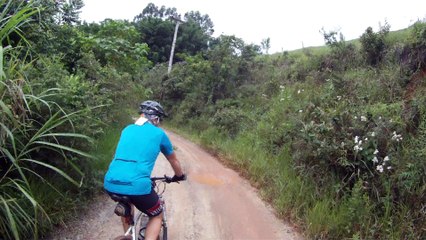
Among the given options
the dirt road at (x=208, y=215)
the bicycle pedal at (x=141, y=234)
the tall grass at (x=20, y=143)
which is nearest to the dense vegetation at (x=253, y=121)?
the tall grass at (x=20, y=143)

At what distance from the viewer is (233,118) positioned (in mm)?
12305

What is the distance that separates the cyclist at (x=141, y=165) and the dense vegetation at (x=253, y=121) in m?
0.45

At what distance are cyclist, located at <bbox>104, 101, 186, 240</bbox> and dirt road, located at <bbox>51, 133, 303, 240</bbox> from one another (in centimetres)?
158

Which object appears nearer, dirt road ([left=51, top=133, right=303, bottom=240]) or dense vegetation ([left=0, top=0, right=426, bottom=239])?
dense vegetation ([left=0, top=0, right=426, bottom=239])

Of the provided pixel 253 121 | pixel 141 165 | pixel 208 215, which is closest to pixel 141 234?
pixel 141 165

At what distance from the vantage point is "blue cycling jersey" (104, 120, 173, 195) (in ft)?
11.6

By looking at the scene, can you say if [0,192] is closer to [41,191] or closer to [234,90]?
[41,191]

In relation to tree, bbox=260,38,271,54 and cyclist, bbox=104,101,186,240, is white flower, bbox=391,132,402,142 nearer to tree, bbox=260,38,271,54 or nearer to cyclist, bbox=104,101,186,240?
cyclist, bbox=104,101,186,240

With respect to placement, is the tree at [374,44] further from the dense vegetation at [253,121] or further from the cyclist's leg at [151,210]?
the cyclist's leg at [151,210]

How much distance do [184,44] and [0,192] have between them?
1293 inches

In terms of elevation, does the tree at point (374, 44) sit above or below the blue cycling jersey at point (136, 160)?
above

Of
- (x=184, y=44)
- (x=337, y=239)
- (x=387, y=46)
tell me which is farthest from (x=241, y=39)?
(x=184, y=44)

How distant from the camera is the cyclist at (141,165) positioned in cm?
356

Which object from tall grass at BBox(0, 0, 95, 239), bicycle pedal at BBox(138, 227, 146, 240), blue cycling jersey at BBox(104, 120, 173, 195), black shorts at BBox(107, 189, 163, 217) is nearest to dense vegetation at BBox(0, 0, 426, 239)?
tall grass at BBox(0, 0, 95, 239)
